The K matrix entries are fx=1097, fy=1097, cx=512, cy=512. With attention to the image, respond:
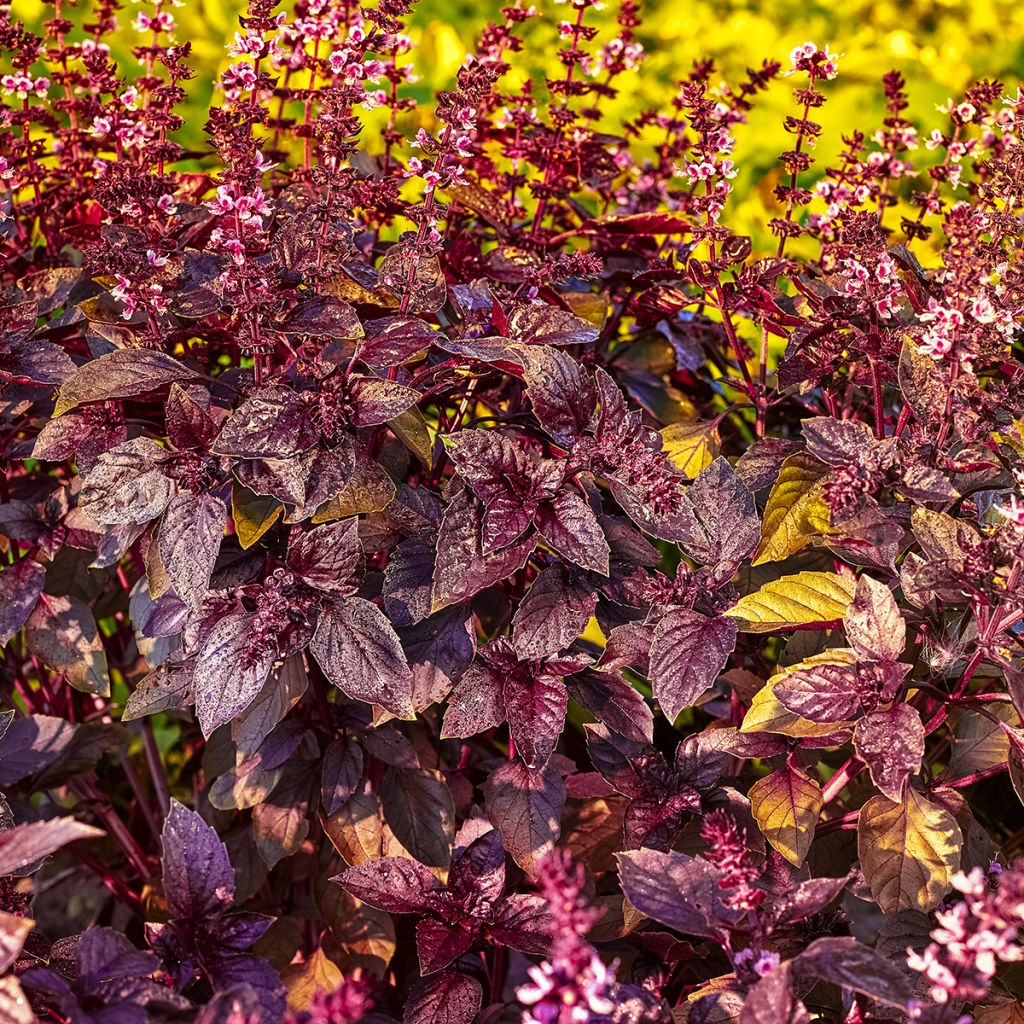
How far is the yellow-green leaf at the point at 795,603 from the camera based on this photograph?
1229mm

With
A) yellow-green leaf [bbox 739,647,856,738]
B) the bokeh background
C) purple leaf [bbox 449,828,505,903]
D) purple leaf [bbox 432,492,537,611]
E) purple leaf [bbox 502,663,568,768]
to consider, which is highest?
the bokeh background

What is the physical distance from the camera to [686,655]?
3.97 ft

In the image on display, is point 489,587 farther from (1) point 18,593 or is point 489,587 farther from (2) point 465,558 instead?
(1) point 18,593

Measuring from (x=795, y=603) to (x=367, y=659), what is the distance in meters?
0.49

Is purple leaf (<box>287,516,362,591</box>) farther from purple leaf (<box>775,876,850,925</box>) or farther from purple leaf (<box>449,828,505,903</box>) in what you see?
purple leaf (<box>775,876,850,925</box>)

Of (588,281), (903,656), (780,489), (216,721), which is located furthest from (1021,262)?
(216,721)

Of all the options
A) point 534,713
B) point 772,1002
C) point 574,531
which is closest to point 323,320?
point 574,531

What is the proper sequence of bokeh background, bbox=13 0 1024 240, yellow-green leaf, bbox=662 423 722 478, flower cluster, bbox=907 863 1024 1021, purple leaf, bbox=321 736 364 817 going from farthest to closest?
bokeh background, bbox=13 0 1024 240 < yellow-green leaf, bbox=662 423 722 478 < purple leaf, bbox=321 736 364 817 < flower cluster, bbox=907 863 1024 1021

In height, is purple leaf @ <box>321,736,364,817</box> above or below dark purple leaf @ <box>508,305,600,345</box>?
below

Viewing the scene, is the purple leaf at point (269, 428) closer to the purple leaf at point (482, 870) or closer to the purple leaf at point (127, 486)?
the purple leaf at point (127, 486)

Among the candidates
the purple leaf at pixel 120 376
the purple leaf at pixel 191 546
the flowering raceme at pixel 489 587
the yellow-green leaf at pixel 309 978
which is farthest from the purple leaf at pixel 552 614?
the yellow-green leaf at pixel 309 978

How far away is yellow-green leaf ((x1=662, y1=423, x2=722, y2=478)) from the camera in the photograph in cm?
158

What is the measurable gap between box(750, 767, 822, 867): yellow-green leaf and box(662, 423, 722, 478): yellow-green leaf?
46 centimetres

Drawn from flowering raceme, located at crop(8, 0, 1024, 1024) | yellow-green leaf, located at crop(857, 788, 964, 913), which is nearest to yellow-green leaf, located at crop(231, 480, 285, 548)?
flowering raceme, located at crop(8, 0, 1024, 1024)
